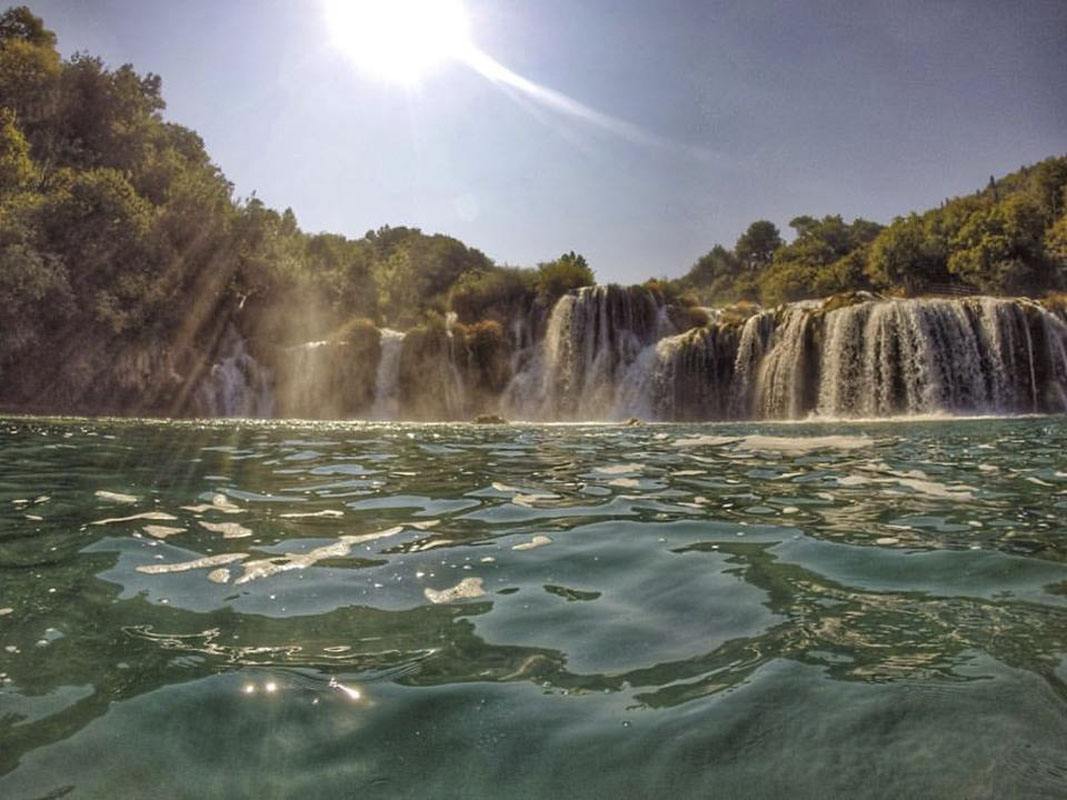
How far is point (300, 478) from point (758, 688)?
243 inches

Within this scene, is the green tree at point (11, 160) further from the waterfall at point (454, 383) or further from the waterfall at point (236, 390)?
the waterfall at point (454, 383)

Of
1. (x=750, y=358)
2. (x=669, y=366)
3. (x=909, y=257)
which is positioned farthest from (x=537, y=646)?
(x=909, y=257)

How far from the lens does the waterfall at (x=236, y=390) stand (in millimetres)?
30281

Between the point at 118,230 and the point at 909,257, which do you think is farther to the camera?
the point at 909,257

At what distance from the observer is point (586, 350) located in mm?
30453

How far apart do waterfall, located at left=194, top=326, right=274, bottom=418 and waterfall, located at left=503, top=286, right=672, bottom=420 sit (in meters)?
10.8

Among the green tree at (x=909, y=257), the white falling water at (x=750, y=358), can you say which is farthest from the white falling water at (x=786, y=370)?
the green tree at (x=909, y=257)

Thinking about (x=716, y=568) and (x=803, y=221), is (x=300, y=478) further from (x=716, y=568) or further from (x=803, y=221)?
(x=803, y=221)

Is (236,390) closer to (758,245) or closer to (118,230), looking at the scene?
Result: (118,230)

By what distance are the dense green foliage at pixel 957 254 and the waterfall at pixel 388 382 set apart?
28.4 metres

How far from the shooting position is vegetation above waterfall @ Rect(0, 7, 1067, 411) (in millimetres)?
26047

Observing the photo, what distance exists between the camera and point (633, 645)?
2705 mm

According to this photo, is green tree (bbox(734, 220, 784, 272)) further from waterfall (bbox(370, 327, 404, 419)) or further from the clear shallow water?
the clear shallow water

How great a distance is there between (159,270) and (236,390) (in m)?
5.81
